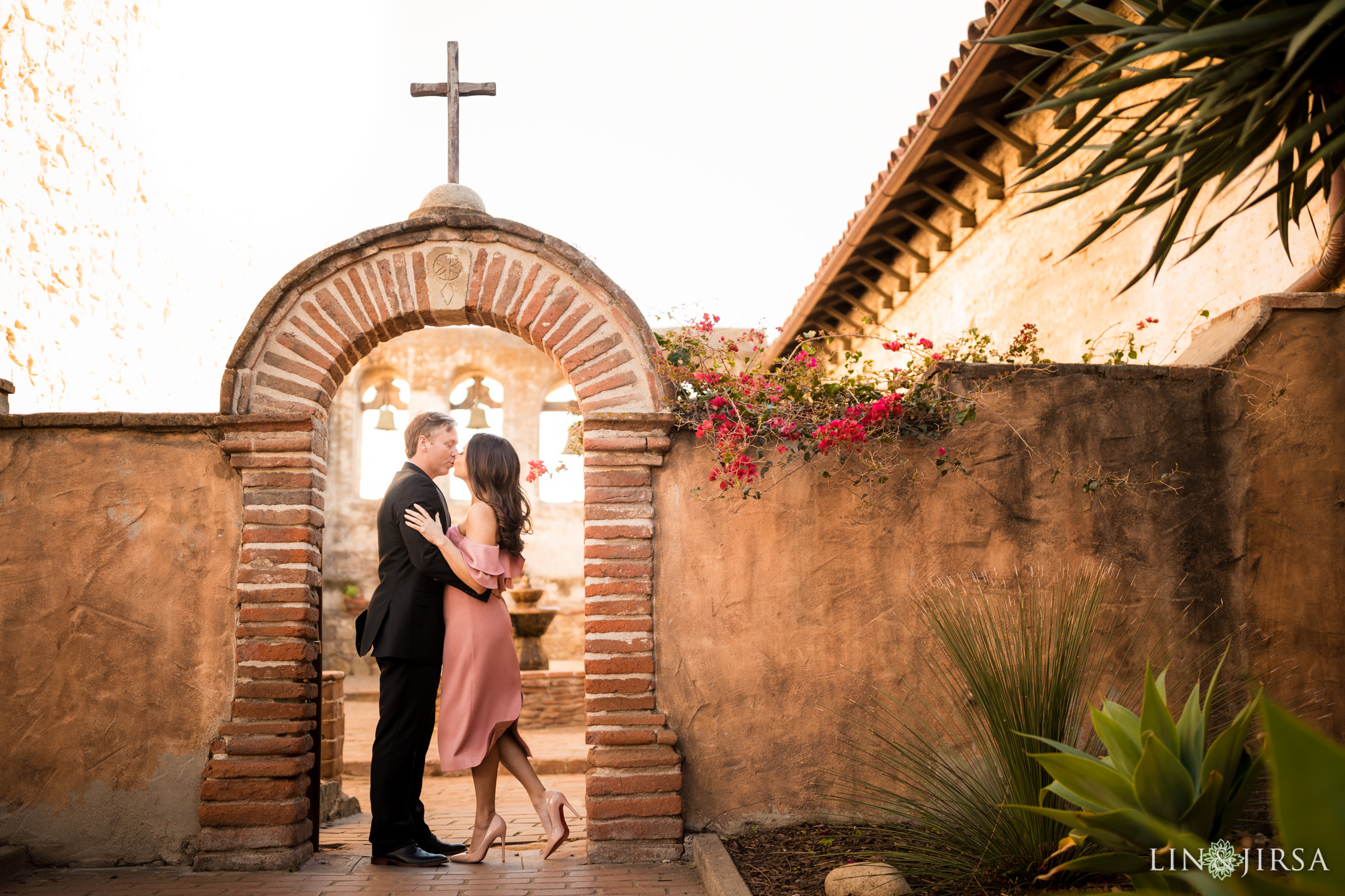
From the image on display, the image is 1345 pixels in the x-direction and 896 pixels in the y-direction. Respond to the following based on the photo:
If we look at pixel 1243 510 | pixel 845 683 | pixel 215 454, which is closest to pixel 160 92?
pixel 215 454

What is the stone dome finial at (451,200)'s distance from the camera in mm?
4840

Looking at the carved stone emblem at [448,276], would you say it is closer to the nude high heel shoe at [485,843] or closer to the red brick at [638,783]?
the red brick at [638,783]

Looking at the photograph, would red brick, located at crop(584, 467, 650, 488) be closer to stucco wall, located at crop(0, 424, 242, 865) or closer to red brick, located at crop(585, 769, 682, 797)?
red brick, located at crop(585, 769, 682, 797)

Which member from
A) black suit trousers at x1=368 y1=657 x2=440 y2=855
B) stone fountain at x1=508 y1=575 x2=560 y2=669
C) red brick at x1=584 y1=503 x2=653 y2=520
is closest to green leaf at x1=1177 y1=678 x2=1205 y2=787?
red brick at x1=584 y1=503 x2=653 y2=520

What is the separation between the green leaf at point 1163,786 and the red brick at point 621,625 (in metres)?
2.35

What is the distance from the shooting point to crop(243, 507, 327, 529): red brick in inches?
174

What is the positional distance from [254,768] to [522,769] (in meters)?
1.19

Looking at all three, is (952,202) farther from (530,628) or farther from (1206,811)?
(530,628)

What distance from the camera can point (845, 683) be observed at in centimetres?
442

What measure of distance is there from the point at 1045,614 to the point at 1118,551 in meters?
0.72

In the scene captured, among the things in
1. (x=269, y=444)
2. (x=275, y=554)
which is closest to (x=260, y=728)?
(x=275, y=554)

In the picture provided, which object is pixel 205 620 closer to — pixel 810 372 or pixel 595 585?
pixel 595 585

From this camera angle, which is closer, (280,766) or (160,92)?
(280,766)

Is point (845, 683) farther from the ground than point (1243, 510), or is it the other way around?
A: point (1243, 510)
